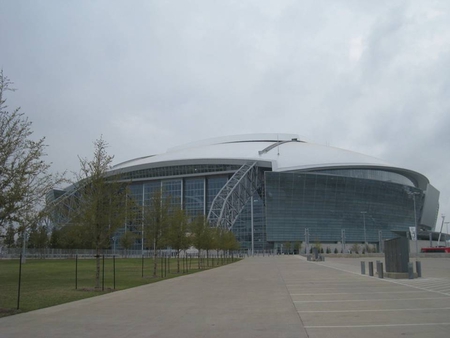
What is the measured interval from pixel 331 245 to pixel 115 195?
93868 mm

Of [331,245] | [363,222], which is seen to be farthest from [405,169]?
[331,245]

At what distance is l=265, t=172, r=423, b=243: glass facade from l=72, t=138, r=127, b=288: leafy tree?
82.4m

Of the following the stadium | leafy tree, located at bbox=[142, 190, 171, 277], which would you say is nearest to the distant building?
the stadium

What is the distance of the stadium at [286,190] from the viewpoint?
10725cm

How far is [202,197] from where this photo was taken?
11106 cm

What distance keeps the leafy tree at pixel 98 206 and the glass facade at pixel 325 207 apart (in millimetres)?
82406

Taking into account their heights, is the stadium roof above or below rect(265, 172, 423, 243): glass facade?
above

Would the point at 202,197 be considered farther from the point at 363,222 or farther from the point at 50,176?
the point at 50,176

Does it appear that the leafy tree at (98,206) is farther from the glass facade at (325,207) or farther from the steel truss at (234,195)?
the glass facade at (325,207)

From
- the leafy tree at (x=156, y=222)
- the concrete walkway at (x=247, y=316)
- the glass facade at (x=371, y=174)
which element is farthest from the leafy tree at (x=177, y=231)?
the glass facade at (x=371, y=174)

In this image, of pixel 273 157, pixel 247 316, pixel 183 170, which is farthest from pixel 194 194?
pixel 247 316

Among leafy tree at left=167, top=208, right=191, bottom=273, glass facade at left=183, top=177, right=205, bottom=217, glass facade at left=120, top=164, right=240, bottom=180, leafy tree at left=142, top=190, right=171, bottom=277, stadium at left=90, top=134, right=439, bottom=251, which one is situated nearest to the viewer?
leafy tree at left=142, top=190, right=171, bottom=277

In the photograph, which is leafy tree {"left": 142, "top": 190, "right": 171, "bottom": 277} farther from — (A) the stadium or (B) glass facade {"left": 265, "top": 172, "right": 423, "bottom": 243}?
(B) glass facade {"left": 265, "top": 172, "right": 423, "bottom": 243}

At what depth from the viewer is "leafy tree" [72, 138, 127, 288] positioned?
73.6 feet
